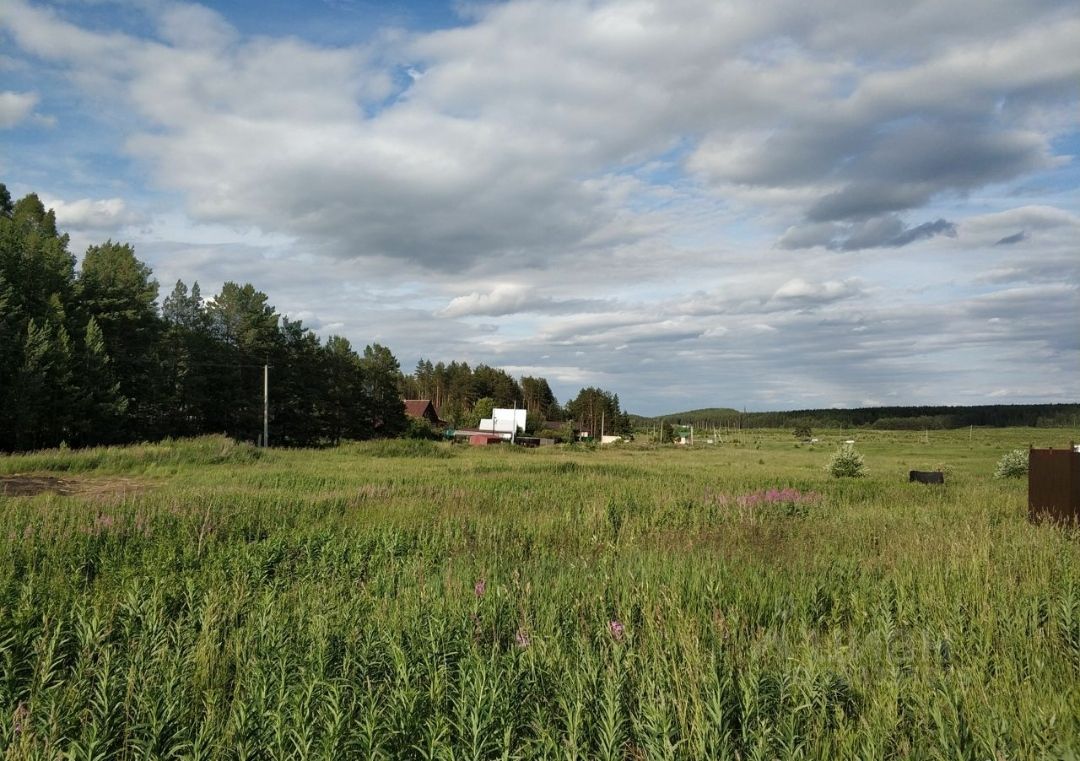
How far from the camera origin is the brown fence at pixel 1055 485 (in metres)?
11.3

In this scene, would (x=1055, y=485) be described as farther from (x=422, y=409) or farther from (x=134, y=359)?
(x=422, y=409)

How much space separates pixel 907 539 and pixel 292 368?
2108 inches

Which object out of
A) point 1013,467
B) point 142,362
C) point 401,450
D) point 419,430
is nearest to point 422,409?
point 419,430

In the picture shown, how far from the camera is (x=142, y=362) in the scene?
41.6m

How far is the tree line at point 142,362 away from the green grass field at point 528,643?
29.5 meters

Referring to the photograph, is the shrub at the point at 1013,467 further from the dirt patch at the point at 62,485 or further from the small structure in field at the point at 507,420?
the small structure in field at the point at 507,420

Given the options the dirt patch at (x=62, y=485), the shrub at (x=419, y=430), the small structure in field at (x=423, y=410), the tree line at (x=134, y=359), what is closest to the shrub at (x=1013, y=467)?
the dirt patch at (x=62, y=485)

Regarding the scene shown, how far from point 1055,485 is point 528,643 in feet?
37.9

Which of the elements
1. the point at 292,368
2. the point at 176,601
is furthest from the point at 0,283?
the point at 176,601

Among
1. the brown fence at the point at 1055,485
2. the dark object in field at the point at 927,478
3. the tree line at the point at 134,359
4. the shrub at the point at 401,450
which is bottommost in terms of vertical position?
the shrub at the point at 401,450

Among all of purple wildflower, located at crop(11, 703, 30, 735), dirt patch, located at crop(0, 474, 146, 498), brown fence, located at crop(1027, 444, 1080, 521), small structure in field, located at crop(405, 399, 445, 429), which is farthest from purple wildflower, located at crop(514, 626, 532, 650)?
small structure in field, located at crop(405, 399, 445, 429)

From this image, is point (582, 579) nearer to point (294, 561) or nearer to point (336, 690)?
point (336, 690)

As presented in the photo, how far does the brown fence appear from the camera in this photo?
1132cm

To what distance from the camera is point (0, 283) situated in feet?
106
